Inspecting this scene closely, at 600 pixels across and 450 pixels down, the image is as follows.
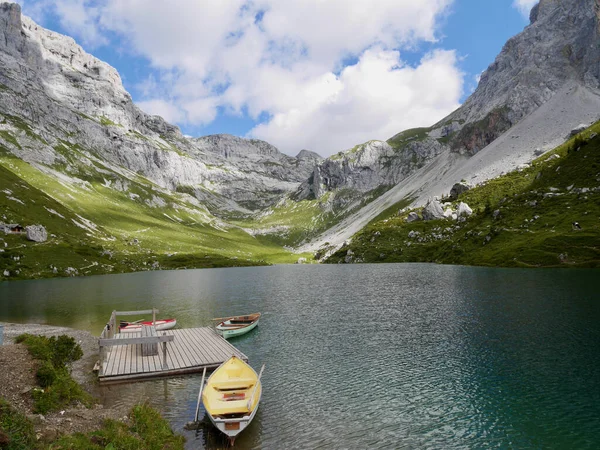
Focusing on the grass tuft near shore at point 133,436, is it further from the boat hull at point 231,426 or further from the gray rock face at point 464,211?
the gray rock face at point 464,211

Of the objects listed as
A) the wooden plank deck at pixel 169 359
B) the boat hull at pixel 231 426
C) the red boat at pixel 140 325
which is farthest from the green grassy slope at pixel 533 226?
the boat hull at pixel 231 426

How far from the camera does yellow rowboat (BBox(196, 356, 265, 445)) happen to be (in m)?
21.5

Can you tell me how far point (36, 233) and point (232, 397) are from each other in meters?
170

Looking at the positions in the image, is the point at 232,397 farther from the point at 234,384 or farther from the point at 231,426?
the point at 231,426

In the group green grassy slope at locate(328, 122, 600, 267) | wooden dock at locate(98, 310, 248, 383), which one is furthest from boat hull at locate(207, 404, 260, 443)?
green grassy slope at locate(328, 122, 600, 267)

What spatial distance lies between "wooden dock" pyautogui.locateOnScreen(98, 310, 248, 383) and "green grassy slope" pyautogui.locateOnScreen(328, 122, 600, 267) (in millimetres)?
108919

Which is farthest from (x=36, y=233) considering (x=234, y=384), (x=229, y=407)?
(x=229, y=407)

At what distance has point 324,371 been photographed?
34.2 meters

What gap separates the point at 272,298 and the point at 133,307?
29802 millimetres

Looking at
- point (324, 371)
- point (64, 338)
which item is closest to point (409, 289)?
point (324, 371)

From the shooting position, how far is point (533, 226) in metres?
137

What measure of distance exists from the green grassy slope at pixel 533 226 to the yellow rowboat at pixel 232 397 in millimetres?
113381

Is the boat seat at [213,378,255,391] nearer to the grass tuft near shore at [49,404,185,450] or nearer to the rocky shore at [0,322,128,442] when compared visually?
the grass tuft near shore at [49,404,185,450]

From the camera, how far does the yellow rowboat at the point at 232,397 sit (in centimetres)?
2145
